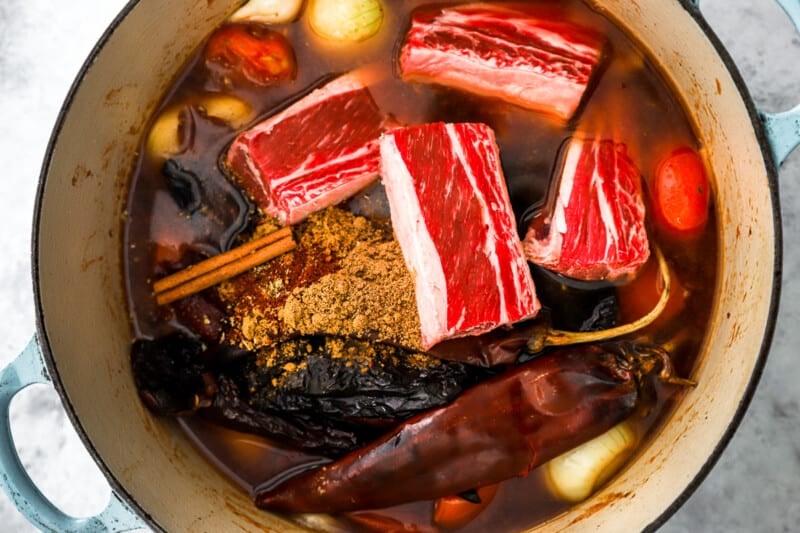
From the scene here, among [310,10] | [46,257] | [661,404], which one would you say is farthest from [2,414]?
[661,404]

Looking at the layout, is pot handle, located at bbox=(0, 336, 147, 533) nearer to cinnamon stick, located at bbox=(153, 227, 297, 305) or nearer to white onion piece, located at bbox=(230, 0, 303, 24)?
cinnamon stick, located at bbox=(153, 227, 297, 305)

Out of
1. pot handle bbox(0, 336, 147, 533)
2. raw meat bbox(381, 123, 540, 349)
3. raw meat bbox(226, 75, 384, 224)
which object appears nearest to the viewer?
pot handle bbox(0, 336, 147, 533)

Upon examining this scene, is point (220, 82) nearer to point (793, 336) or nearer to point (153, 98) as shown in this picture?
point (153, 98)

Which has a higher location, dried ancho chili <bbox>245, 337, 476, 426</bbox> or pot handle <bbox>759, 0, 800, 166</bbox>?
pot handle <bbox>759, 0, 800, 166</bbox>

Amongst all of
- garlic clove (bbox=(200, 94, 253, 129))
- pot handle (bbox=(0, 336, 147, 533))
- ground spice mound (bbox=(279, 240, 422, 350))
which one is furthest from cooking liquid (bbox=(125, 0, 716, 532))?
pot handle (bbox=(0, 336, 147, 533))

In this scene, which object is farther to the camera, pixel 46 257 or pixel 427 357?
pixel 427 357

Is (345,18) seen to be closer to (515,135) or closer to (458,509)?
(515,135)

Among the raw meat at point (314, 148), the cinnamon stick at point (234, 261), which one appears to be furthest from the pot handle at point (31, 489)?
the raw meat at point (314, 148)
